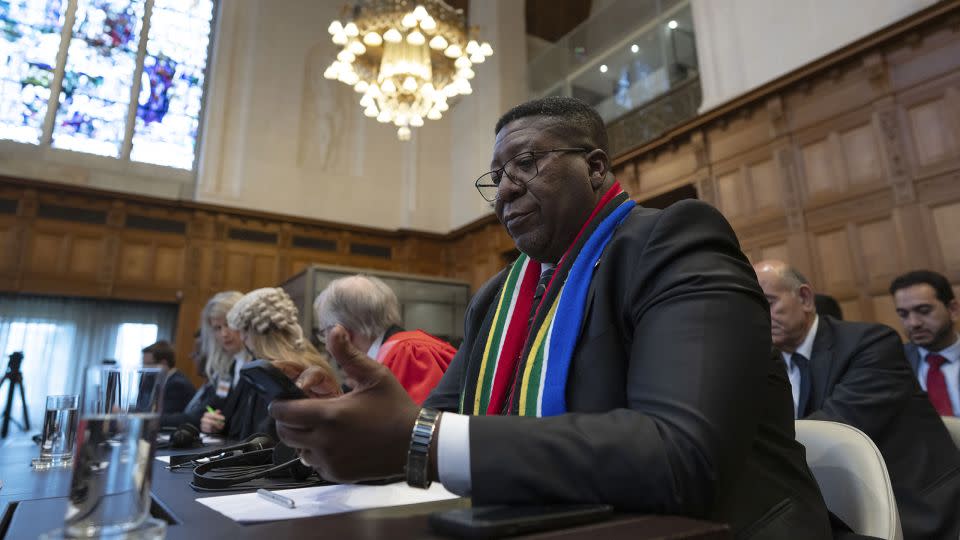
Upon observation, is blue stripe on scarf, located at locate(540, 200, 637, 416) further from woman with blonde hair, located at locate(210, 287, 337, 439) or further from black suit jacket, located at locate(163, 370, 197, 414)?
black suit jacket, located at locate(163, 370, 197, 414)

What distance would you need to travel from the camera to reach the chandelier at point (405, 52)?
21.4 feet

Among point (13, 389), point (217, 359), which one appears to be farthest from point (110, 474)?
point (13, 389)

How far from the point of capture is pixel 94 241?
8758 millimetres

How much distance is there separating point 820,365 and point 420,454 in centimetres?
230

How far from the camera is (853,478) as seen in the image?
123 centimetres

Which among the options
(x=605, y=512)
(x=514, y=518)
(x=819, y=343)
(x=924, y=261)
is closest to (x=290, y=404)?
(x=514, y=518)

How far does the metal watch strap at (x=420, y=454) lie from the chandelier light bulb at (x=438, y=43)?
20.9ft

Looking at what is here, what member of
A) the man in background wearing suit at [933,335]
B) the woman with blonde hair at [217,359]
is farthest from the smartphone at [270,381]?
the man in background wearing suit at [933,335]

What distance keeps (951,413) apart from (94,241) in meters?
10.4

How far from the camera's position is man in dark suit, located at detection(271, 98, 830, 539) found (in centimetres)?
76

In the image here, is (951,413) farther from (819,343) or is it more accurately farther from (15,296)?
(15,296)

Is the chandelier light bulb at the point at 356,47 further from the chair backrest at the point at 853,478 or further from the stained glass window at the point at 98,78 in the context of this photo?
the chair backrest at the point at 853,478

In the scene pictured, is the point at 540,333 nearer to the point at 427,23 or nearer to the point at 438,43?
the point at 427,23

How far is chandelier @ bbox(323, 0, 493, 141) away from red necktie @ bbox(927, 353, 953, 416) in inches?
215
